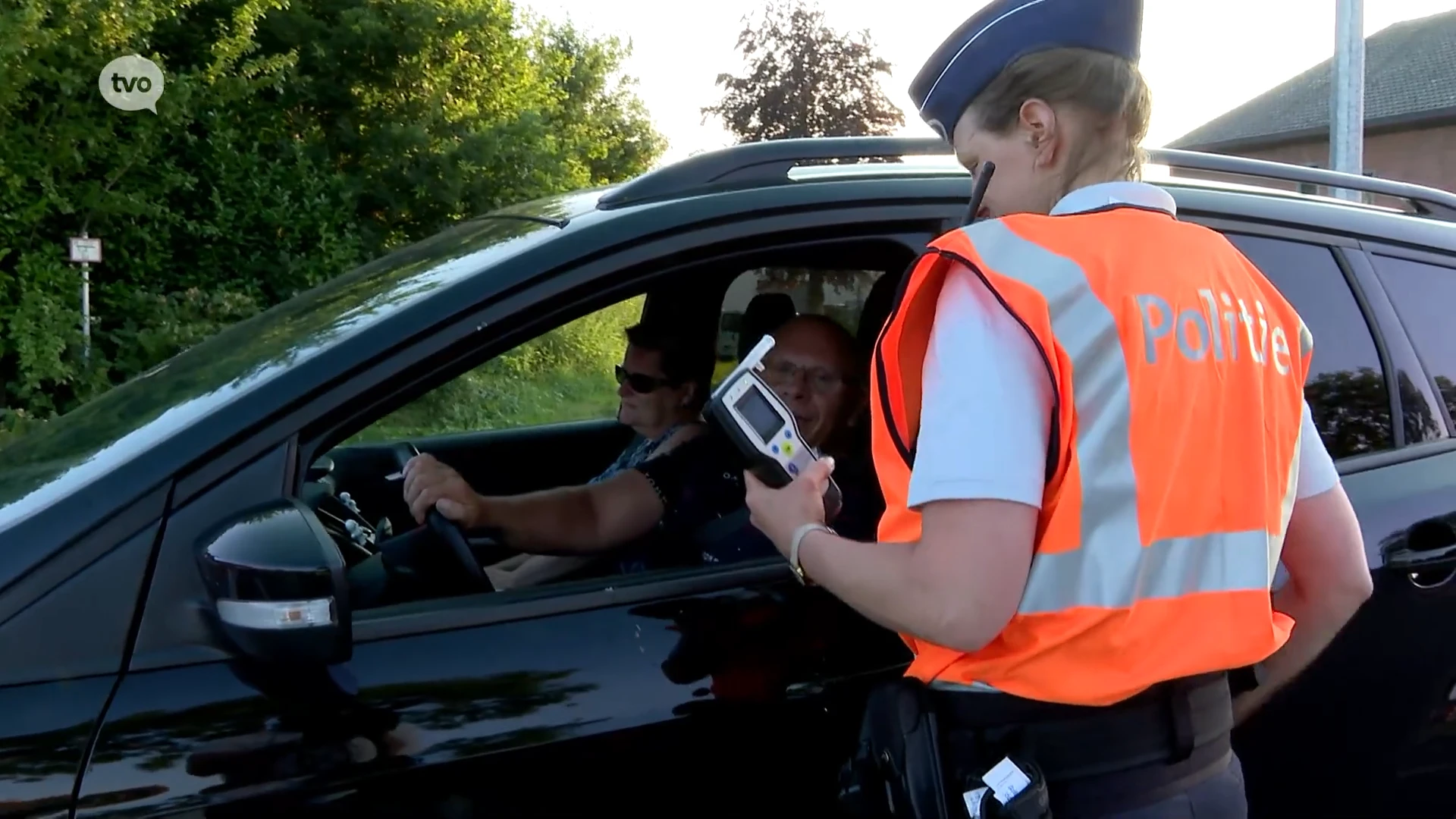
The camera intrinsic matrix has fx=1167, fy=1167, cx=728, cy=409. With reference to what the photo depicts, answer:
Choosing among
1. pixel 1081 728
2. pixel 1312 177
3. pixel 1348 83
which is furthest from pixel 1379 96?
pixel 1081 728

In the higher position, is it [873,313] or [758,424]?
[873,313]

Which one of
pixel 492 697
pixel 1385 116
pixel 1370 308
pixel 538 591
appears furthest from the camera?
pixel 1385 116

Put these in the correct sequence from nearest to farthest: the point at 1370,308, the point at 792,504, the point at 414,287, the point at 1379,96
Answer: the point at 792,504, the point at 414,287, the point at 1370,308, the point at 1379,96

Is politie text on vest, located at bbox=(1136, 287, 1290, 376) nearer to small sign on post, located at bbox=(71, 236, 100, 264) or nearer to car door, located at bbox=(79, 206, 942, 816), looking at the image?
car door, located at bbox=(79, 206, 942, 816)

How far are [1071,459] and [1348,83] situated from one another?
7.11m

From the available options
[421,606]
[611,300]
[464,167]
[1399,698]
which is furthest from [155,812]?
[464,167]

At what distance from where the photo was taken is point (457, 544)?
2.10 metres

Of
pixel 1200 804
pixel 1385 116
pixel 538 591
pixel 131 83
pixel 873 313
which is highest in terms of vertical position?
pixel 1385 116

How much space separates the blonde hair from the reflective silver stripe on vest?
168mm

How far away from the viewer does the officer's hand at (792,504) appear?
4.61 feet

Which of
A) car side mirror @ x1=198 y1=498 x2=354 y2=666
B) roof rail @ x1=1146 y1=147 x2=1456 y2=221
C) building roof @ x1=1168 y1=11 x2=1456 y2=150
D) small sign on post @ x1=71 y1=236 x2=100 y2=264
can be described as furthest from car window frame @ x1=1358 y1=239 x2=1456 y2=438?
building roof @ x1=1168 y1=11 x2=1456 y2=150

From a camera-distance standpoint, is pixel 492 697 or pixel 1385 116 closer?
pixel 492 697

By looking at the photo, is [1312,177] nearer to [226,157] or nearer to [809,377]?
[809,377]

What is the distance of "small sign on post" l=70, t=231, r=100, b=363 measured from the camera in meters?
7.95
